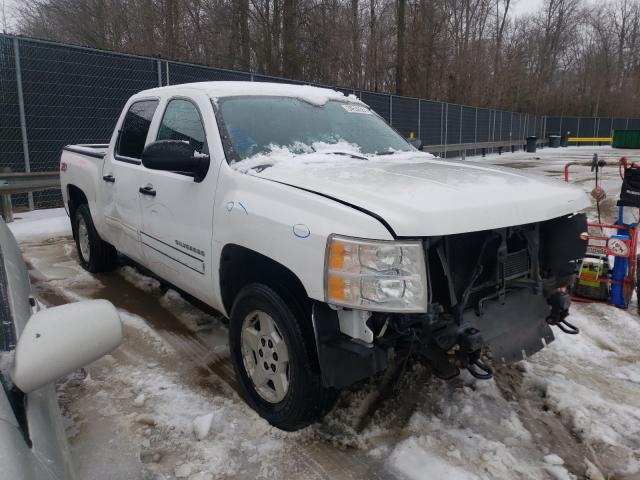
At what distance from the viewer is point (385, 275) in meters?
2.26

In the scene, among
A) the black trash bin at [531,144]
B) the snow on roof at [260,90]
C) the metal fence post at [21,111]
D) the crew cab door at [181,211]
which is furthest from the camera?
the black trash bin at [531,144]

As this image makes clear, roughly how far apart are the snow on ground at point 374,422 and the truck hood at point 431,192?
1210 mm

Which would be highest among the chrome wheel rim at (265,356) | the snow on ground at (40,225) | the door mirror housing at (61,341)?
the door mirror housing at (61,341)

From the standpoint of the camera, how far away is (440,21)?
3097cm

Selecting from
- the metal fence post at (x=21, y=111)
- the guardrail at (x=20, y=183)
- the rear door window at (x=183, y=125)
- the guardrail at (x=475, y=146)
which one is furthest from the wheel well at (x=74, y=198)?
the guardrail at (x=475, y=146)

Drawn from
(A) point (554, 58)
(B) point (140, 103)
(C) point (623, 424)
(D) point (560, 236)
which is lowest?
(C) point (623, 424)

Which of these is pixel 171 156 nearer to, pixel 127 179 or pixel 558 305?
pixel 127 179

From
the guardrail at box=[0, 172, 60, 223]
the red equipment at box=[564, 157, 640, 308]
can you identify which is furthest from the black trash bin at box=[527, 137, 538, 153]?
the guardrail at box=[0, 172, 60, 223]

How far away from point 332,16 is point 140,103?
833 inches

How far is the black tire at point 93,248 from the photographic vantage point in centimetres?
551

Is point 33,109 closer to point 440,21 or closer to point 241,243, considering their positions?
point 241,243

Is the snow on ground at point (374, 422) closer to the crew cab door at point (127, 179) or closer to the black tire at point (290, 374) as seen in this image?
the black tire at point (290, 374)

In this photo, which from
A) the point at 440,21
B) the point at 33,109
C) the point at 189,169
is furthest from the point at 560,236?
the point at 440,21

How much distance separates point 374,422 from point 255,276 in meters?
1.10
